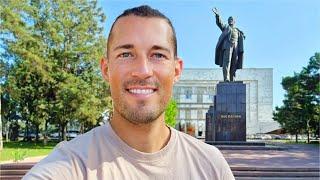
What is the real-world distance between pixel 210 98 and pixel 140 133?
219 ft

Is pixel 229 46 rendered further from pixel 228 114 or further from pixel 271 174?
pixel 271 174

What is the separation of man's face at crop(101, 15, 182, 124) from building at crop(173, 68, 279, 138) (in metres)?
61.3

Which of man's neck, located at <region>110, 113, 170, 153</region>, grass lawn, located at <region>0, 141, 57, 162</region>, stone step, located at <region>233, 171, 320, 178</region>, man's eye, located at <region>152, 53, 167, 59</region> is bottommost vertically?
grass lawn, located at <region>0, 141, 57, 162</region>

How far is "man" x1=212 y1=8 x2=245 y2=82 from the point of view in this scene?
1898 cm

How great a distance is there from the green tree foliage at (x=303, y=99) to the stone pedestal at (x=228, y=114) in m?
15.9

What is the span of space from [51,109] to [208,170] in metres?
27.8

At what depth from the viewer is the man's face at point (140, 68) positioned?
1.32m

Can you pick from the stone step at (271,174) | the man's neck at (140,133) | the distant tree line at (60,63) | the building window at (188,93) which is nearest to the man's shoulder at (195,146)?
the man's neck at (140,133)

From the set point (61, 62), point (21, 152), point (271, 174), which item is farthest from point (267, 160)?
point (61, 62)

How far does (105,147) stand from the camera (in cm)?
128

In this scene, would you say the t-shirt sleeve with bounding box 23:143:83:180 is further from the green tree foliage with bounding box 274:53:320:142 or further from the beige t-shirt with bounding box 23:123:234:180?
the green tree foliage with bounding box 274:53:320:142

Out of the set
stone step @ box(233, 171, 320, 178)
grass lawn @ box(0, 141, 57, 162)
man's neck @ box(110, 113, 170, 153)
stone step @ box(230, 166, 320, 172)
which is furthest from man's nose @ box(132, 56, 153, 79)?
grass lawn @ box(0, 141, 57, 162)

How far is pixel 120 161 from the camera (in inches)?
49.2

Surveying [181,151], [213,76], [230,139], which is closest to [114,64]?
[181,151]
